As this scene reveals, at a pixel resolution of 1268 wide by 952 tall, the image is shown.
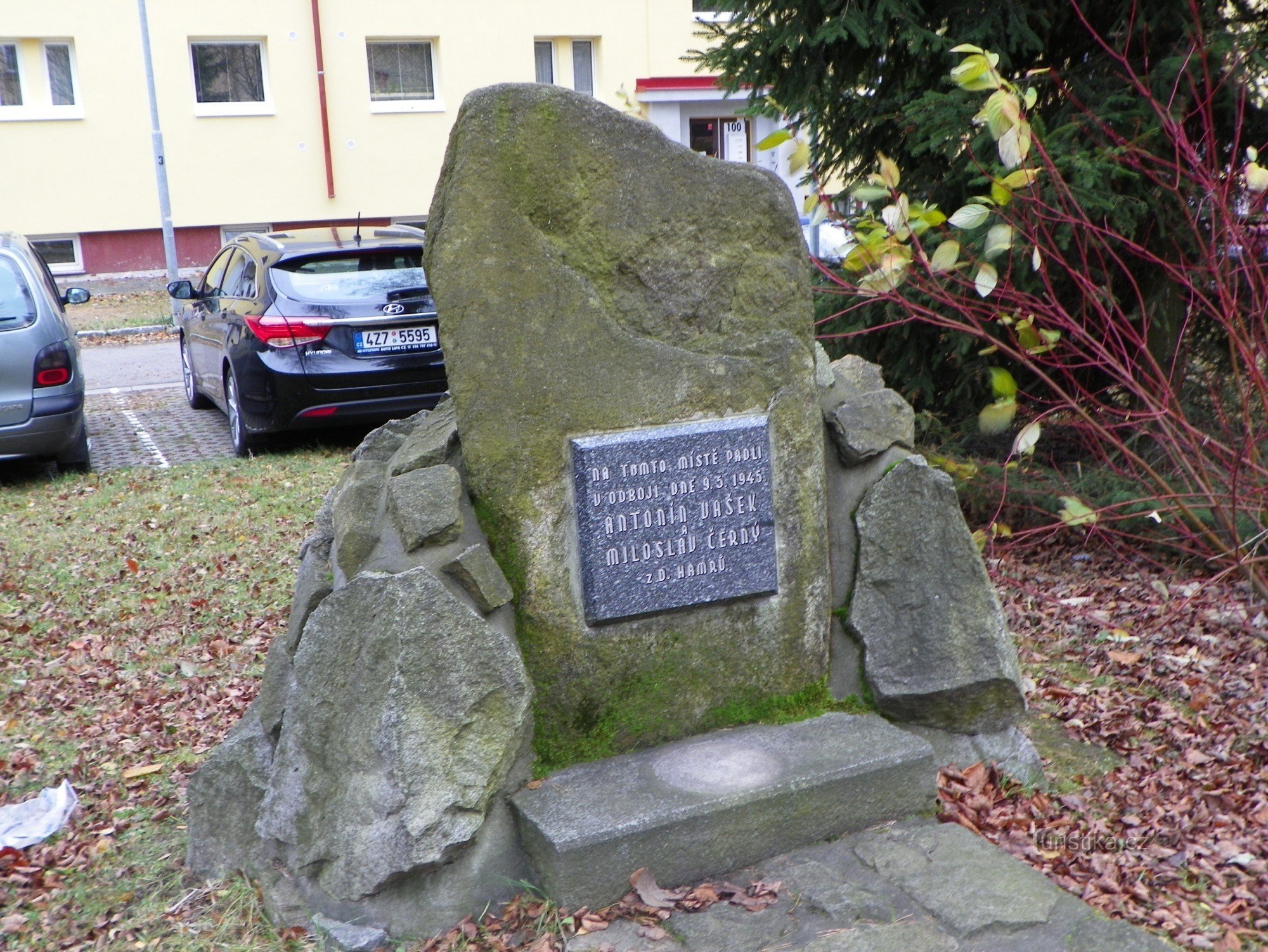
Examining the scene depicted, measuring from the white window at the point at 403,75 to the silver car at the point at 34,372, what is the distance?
Answer: 41.9 ft

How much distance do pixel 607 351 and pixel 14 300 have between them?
6.07 metres

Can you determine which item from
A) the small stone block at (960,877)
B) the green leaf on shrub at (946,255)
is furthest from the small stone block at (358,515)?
the green leaf on shrub at (946,255)

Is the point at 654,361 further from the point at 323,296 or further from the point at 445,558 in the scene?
the point at 323,296

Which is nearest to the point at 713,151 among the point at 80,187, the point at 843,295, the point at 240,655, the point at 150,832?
the point at 80,187

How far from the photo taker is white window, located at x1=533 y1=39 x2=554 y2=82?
2070 cm

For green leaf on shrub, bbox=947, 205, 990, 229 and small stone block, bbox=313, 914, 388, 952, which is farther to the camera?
green leaf on shrub, bbox=947, 205, 990, 229

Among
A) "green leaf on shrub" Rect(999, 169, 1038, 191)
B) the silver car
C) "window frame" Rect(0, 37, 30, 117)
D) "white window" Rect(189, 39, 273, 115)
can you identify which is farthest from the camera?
"white window" Rect(189, 39, 273, 115)

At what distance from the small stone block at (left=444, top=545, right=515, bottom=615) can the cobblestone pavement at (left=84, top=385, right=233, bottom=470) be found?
241 inches

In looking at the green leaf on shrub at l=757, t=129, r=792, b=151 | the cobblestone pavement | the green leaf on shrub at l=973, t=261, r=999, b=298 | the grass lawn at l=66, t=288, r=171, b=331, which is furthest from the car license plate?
the grass lawn at l=66, t=288, r=171, b=331

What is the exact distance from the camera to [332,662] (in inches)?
118

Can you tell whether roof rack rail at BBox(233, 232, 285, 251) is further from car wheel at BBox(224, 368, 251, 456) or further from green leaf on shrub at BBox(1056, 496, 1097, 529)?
green leaf on shrub at BBox(1056, 496, 1097, 529)

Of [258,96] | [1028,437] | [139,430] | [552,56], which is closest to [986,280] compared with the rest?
[1028,437]

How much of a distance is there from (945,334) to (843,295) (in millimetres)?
588

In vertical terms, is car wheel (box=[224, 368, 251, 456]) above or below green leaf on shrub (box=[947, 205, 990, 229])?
below
